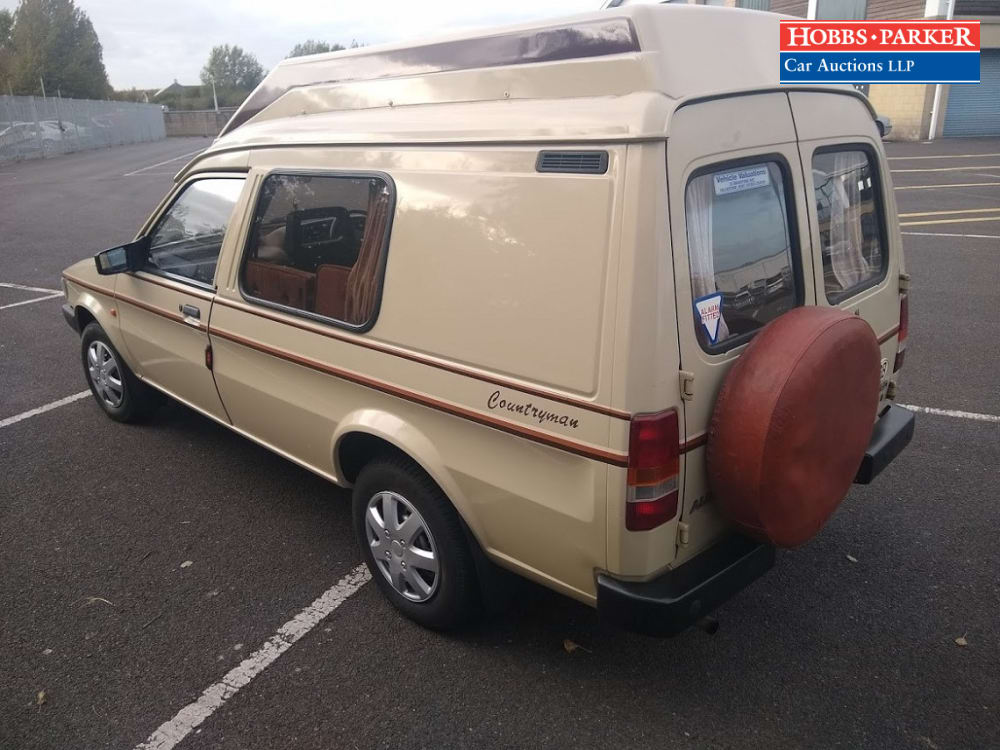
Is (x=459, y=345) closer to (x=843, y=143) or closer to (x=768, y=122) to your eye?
(x=768, y=122)

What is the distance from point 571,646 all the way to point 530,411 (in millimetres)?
1134

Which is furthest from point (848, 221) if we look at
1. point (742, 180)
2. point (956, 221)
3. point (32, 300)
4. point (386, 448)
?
point (956, 221)

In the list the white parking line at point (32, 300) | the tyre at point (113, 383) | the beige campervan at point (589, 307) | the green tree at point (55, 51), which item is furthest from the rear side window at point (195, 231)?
the green tree at point (55, 51)

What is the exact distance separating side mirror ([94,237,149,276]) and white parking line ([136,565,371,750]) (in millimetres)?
2205

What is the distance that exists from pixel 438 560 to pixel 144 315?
2.51 meters

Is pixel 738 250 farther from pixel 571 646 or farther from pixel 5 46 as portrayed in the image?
pixel 5 46

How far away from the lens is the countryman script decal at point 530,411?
2371 mm

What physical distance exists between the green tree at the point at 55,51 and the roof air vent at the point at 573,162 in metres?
66.1

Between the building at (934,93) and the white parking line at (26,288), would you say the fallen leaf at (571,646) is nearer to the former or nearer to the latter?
the white parking line at (26,288)

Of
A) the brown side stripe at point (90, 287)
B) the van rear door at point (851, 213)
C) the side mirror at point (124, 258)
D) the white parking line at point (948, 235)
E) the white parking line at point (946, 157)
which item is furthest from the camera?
the white parking line at point (946, 157)

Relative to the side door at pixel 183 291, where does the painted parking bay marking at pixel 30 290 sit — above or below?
below

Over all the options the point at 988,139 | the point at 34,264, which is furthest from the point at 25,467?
the point at 988,139

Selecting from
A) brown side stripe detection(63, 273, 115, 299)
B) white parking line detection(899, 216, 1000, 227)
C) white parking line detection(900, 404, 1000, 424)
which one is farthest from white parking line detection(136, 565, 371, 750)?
white parking line detection(899, 216, 1000, 227)

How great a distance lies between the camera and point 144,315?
4.41 metres
